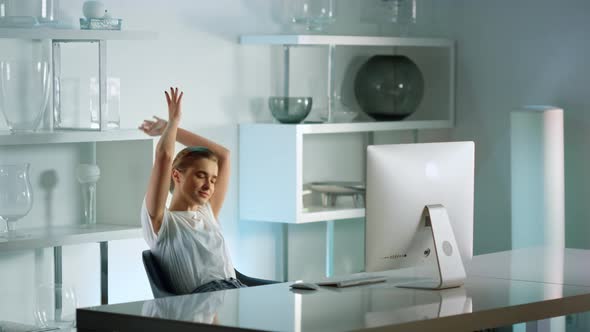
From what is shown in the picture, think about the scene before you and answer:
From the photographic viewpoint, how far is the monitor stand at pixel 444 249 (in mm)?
3275

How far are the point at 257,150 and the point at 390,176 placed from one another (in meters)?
1.97

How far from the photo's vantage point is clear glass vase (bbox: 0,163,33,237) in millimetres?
3939

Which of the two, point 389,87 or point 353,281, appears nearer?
point 353,281

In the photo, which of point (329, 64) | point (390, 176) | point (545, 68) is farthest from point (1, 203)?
point (545, 68)

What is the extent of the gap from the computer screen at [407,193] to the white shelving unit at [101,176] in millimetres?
1329

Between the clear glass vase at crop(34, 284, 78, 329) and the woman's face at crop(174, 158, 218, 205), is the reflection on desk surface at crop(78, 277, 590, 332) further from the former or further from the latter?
the clear glass vase at crop(34, 284, 78, 329)

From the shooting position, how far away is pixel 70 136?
13.3ft

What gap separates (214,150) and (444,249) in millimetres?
1345

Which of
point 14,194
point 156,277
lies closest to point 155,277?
point 156,277

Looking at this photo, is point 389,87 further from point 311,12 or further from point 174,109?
point 174,109

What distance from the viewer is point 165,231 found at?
12.9 ft

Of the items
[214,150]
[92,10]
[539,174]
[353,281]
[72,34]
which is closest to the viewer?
[353,281]

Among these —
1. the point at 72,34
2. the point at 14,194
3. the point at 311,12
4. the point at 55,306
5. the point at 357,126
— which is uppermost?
the point at 311,12

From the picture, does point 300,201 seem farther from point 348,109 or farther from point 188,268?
point 188,268
